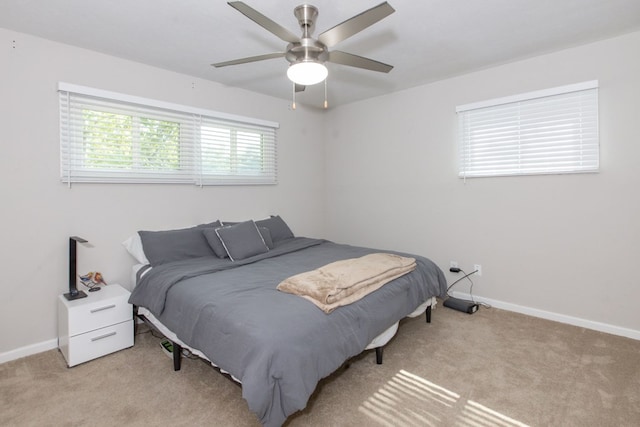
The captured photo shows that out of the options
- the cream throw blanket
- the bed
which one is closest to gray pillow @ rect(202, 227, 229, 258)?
the bed

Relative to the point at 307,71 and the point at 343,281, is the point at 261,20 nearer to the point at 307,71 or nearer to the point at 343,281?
the point at 307,71

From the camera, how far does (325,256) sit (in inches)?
120

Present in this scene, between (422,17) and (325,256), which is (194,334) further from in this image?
(422,17)

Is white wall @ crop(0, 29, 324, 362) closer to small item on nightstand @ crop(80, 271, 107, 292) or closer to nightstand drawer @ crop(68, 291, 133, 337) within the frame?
small item on nightstand @ crop(80, 271, 107, 292)

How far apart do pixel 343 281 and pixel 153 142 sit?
7.78 ft

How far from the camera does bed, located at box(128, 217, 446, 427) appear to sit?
1.48 metres

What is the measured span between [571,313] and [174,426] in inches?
130

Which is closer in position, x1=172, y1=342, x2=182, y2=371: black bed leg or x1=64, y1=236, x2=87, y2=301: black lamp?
x1=172, y1=342, x2=182, y2=371: black bed leg

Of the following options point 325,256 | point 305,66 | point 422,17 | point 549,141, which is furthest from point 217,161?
point 549,141

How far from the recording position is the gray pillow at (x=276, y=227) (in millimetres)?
3768

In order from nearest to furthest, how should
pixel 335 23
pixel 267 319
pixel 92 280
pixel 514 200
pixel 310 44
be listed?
pixel 267 319 → pixel 310 44 → pixel 335 23 → pixel 92 280 → pixel 514 200

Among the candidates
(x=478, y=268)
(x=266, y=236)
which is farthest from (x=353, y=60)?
(x=478, y=268)

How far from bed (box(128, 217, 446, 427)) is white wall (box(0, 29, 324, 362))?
35 centimetres

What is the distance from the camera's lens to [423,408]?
6.07 feet
